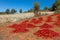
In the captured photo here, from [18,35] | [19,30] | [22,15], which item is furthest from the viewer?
A: [22,15]

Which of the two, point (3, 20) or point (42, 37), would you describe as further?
point (3, 20)

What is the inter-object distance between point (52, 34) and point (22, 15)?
3084 centimetres

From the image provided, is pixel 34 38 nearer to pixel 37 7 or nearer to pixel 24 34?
pixel 24 34

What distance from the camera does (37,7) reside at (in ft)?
244

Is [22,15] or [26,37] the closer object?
[26,37]

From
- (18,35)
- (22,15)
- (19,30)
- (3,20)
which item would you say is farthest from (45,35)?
(22,15)

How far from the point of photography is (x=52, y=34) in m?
24.2

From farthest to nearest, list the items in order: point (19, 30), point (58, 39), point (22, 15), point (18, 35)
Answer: point (22, 15)
point (19, 30)
point (18, 35)
point (58, 39)

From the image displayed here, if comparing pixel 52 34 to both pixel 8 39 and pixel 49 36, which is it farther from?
pixel 8 39

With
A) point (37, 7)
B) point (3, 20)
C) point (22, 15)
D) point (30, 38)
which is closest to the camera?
point (30, 38)

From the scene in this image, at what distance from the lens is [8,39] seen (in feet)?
78.8

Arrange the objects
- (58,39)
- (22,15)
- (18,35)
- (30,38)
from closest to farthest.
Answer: (58,39), (30,38), (18,35), (22,15)

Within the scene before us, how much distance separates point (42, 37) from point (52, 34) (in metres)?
1.50

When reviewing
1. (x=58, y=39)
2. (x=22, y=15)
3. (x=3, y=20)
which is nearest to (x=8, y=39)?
(x=58, y=39)
